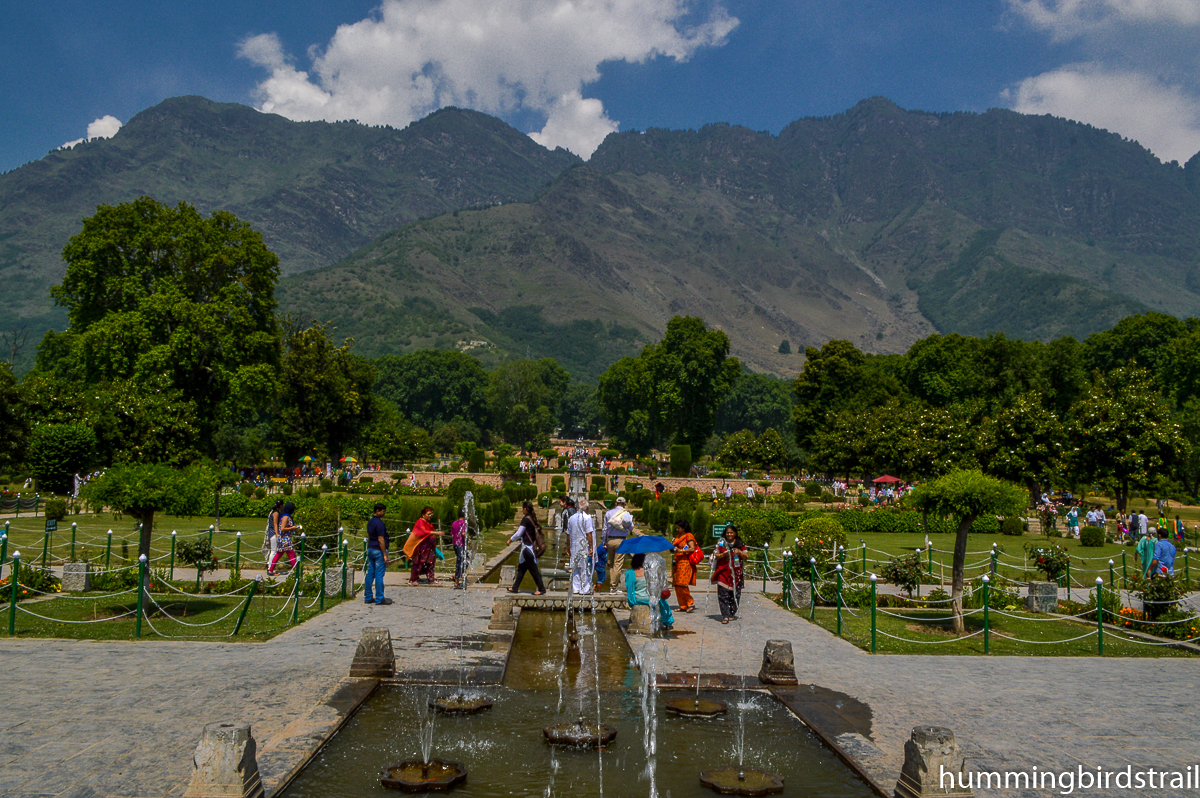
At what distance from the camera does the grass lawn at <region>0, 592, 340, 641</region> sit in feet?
33.8

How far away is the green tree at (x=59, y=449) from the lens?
23.9 metres

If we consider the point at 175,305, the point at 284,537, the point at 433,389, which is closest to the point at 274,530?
the point at 284,537

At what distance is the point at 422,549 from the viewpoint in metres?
15.5

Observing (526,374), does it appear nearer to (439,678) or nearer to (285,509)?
(285,509)

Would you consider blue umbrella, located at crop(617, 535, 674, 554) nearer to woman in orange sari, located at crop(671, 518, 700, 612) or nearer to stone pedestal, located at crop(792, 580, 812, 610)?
woman in orange sari, located at crop(671, 518, 700, 612)

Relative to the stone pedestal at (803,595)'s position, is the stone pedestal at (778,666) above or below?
above

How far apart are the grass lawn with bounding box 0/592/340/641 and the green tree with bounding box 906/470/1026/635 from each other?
1023 centimetres

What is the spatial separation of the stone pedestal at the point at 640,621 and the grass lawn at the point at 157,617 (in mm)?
5024

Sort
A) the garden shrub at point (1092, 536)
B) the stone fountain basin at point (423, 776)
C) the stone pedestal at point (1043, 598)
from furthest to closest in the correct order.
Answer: the garden shrub at point (1092, 536)
the stone pedestal at point (1043, 598)
the stone fountain basin at point (423, 776)

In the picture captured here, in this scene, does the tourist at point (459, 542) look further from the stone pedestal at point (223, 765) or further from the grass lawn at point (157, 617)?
the stone pedestal at point (223, 765)

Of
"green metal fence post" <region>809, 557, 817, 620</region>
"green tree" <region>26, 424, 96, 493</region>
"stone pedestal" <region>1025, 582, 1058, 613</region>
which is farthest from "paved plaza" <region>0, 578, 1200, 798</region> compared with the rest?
"green tree" <region>26, 424, 96, 493</region>

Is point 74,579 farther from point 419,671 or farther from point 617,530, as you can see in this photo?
point 617,530

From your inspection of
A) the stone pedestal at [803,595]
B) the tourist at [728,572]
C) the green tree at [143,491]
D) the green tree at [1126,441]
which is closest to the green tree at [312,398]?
the green tree at [143,491]

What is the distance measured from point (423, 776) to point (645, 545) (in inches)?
263
